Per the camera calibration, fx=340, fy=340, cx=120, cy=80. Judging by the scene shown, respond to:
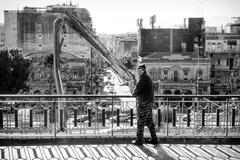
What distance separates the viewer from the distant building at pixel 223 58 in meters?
50.2

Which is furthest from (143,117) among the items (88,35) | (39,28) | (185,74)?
(39,28)

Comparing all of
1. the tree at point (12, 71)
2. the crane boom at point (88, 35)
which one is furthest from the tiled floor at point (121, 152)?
the tree at point (12, 71)

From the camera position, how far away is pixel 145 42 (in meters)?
52.7

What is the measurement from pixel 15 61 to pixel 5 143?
30.0 m

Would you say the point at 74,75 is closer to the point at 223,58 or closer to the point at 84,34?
the point at 223,58

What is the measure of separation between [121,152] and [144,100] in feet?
4.41

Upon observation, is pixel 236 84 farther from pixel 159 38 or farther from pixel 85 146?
pixel 85 146

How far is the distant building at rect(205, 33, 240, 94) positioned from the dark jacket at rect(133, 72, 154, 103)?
4295 centimetres

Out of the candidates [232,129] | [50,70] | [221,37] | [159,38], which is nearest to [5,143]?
[232,129]

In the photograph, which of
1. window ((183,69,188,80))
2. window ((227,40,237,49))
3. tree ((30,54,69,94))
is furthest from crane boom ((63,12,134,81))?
window ((227,40,237,49))

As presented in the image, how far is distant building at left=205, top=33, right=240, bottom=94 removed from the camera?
50156 mm

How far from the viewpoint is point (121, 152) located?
786cm

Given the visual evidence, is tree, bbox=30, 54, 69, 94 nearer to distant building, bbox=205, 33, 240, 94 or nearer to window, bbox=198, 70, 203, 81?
window, bbox=198, 70, 203, 81

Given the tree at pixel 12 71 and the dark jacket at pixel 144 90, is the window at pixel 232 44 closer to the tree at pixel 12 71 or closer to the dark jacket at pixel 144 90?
the tree at pixel 12 71
